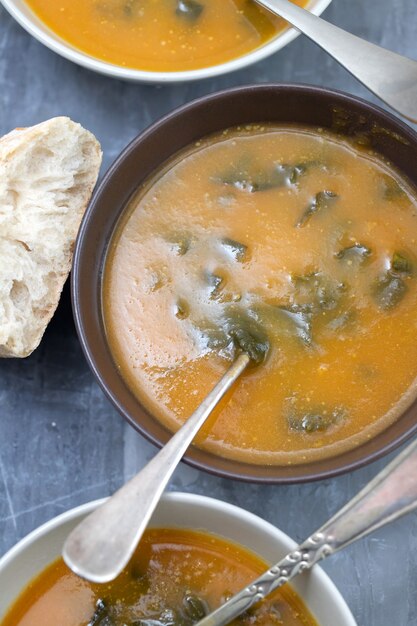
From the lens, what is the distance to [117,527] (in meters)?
2.32

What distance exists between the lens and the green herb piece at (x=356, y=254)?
275 cm

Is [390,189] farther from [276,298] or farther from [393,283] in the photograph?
[276,298]

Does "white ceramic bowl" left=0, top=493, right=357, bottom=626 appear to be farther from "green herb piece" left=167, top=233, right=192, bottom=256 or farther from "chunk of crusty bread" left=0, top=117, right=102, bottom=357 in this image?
"green herb piece" left=167, top=233, right=192, bottom=256

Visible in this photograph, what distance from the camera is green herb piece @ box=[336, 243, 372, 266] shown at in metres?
2.75

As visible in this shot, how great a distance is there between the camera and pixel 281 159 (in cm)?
284

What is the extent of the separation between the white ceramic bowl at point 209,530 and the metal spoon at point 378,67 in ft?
3.59

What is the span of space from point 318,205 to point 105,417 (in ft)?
2.77

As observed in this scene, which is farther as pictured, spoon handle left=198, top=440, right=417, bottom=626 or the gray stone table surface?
the gray stone table surface

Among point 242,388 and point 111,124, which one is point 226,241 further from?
point 111,124

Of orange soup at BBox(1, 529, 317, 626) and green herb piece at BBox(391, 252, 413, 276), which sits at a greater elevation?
green herb piece at BBox(391, 252, 413, 276)

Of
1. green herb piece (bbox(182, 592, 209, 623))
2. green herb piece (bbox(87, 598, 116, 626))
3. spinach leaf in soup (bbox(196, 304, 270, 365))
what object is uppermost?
spinach leaf in soup (bbox(196, 304, 270, 365))

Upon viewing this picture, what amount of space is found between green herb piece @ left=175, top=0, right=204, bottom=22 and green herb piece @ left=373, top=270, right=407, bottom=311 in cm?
92

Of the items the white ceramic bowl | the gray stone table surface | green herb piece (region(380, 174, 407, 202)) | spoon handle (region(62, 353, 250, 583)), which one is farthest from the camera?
the gray stone table surface

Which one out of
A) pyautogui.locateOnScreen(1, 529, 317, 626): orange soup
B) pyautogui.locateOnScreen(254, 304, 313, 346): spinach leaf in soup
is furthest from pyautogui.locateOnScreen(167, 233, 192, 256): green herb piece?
pyautogui.locateOnScreen(1, 529, 317, 626): orange soup
